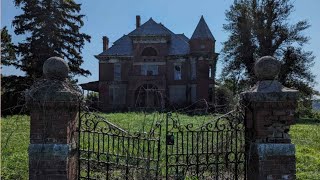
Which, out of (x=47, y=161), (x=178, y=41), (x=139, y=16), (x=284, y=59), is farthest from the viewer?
(x=139, y=16)

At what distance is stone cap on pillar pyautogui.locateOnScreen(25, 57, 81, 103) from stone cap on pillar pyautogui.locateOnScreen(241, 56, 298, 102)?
2.73 meters

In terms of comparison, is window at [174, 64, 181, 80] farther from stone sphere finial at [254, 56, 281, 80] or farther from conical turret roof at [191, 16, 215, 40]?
stone sphere finial at [254, 56, 281, 80]

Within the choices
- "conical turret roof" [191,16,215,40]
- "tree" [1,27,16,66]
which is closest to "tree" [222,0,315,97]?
"conical turret roof" [191,16,215,40]

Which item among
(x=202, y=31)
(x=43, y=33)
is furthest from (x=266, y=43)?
(x=43, y=33)

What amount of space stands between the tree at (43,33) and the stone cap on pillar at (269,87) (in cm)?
3592

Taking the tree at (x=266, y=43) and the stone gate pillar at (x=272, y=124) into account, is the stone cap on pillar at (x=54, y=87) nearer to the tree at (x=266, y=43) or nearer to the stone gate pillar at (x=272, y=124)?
the stone gate pillar at (x=272, y=124)

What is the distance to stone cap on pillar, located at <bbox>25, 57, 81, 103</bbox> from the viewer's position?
589 centimetres

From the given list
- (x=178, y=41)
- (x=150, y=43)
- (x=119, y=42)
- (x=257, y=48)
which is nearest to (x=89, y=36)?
(x=119, y=42)

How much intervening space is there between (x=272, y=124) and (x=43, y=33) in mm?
38738

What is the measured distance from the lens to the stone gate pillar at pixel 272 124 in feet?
20.2

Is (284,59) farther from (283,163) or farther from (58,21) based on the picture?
(283,163)

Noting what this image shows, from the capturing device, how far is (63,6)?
4388 cm

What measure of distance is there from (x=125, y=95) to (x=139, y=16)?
42.3ft

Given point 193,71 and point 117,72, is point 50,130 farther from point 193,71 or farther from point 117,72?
point 117,72
